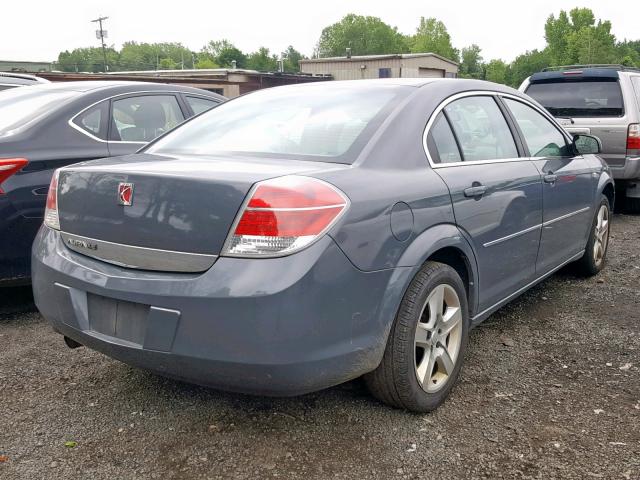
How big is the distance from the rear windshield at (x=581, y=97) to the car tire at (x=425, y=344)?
5744 mm

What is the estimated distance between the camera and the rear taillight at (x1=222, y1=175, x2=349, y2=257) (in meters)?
2.32

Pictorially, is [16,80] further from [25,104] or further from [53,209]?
[53,209]

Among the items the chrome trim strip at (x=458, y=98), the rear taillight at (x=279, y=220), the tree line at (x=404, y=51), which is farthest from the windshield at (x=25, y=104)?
the tree line at (x=404, y=51)

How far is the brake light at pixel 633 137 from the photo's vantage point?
24.7 ft

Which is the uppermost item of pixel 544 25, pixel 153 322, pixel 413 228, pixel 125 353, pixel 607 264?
pixel 544 25

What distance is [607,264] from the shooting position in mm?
5719

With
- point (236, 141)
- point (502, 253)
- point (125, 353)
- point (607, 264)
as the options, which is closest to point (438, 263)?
point (502, 253)

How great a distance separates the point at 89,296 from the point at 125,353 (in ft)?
0.99

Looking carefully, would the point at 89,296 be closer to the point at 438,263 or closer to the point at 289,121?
the point at 289,121

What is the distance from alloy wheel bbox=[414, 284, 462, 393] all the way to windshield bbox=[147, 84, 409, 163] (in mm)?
796

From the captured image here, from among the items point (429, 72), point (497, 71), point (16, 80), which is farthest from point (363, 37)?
point (16, 80)

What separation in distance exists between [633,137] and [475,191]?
17.4 feet

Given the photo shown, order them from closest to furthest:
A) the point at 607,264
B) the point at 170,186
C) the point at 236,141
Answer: the point at 170,186 → the point at 236,141 → the point at 607,264

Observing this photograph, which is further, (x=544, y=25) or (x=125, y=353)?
(x=544, y=25)
